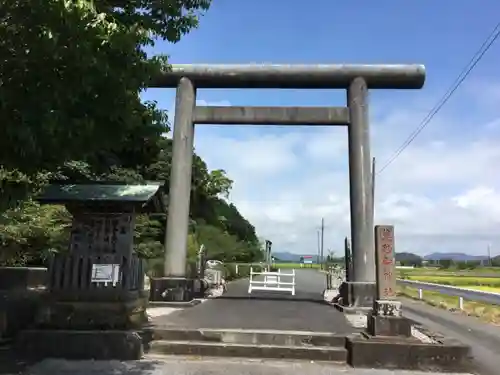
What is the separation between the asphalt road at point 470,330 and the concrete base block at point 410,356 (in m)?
0.45

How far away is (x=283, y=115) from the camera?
15.2 metres

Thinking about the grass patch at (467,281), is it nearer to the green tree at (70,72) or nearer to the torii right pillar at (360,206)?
the torii right pillar at (360,206)

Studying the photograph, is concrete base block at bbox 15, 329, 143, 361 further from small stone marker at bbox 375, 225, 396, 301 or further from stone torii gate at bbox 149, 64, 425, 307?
stone torii gate at bbox 149, 64, 425, 307

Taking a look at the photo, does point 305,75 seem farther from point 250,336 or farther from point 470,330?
point 250,336

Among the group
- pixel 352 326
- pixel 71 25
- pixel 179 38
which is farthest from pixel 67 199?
pixel 352 326

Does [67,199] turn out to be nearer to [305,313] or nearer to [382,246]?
[382,246]

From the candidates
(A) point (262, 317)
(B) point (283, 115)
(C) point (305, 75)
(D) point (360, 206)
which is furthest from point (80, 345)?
(C) point (305, 75)

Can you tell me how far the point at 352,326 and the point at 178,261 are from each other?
6.28 m

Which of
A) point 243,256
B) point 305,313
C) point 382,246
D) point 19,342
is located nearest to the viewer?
point 19,342

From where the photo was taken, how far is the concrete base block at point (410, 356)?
7.80m

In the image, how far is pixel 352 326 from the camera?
10547 mm

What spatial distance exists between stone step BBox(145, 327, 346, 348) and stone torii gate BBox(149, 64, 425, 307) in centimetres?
567

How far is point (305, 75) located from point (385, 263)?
26.4 ft

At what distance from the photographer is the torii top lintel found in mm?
14875
